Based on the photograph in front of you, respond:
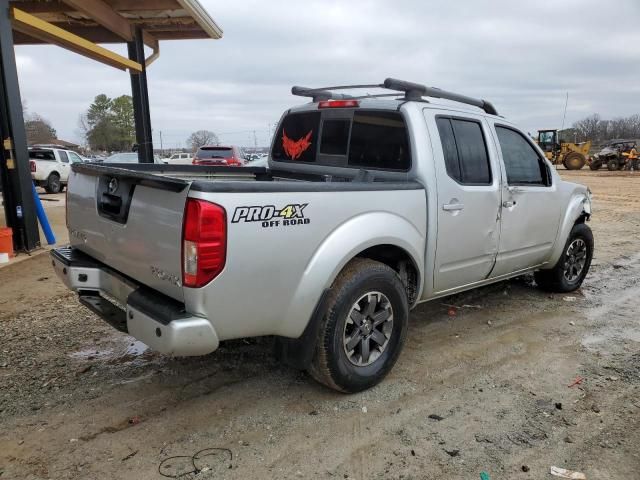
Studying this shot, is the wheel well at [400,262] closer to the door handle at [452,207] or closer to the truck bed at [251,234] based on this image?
the truck bed at [251,234]

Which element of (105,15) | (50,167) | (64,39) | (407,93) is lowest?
(50,167)

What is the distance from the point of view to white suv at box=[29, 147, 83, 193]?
19438 millimetres

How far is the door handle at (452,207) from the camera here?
12.4 feet

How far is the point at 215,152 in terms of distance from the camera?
20.1m

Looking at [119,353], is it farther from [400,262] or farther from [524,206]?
[524,206]

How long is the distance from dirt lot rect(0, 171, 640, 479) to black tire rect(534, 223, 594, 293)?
73 centimetres

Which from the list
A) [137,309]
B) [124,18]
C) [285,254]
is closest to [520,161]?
[285,254]

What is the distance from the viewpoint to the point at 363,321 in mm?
3363

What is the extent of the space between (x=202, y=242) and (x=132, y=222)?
2.24ft

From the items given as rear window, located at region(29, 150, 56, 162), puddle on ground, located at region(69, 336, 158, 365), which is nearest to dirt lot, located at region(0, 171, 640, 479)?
puddle on ground, located at region(69, 336, 158, 365)

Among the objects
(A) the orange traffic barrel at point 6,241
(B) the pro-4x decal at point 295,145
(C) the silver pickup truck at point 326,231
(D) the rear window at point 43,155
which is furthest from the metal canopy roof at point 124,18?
(D) the rear window at point 43,155

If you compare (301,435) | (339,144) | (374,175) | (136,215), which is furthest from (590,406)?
(136,215)

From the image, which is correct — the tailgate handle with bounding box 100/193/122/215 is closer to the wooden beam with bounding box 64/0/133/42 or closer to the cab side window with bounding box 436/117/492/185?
the cab side window with bounding box 436/117/492/185

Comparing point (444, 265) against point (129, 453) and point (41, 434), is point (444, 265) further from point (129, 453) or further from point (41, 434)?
point (41, 434)
